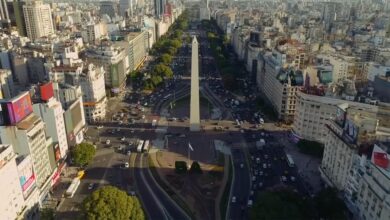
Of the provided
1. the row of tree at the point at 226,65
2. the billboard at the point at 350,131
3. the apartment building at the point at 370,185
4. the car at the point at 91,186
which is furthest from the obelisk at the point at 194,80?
the row of tree at the point at 226,65

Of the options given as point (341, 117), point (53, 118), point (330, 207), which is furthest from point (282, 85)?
point (53, 118)

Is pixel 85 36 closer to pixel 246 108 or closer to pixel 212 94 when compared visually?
pixel 212 94

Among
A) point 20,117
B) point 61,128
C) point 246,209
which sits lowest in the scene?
point 246,209

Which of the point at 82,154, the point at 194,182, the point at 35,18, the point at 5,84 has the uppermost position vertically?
the point at 35,18

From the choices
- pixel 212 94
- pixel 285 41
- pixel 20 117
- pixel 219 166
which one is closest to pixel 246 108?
pixel 212 94

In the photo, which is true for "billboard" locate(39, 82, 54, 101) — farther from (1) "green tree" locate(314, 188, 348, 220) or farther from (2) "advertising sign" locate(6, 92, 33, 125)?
(1) "green tree" locate(314, 188, 348, 220)

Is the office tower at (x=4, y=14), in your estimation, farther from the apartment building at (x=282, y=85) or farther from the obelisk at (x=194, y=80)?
the apartment building at (x=282, y=85)

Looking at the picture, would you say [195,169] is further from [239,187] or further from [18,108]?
[18,108]
